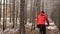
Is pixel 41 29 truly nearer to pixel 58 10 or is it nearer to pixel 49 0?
pixel 58 10

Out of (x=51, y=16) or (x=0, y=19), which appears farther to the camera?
(x=0, y=19)

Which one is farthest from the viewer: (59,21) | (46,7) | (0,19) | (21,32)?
(0,19)

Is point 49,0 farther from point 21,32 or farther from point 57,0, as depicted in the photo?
point 21,32

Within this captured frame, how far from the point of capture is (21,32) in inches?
475

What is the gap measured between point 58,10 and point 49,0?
568cm

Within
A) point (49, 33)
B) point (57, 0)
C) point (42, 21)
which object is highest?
point (57, 0)

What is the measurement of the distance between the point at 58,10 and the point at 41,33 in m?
9.20

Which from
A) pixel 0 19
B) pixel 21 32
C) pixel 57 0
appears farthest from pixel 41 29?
pixel 0 19

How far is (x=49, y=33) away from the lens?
17.1 metres

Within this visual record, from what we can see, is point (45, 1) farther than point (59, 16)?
Yes

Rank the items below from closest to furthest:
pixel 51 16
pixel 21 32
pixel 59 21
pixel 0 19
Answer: pixel 21 32, pixel 59 21, pixel 51 16, pixel 0 19

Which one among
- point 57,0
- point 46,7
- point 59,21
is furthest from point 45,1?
point 59,21

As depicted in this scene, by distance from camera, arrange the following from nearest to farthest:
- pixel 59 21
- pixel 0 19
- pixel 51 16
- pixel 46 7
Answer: pixel 59 21 < pixel 51 16 < pixel 46 7 < pixel 0 19

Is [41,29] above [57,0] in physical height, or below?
below
